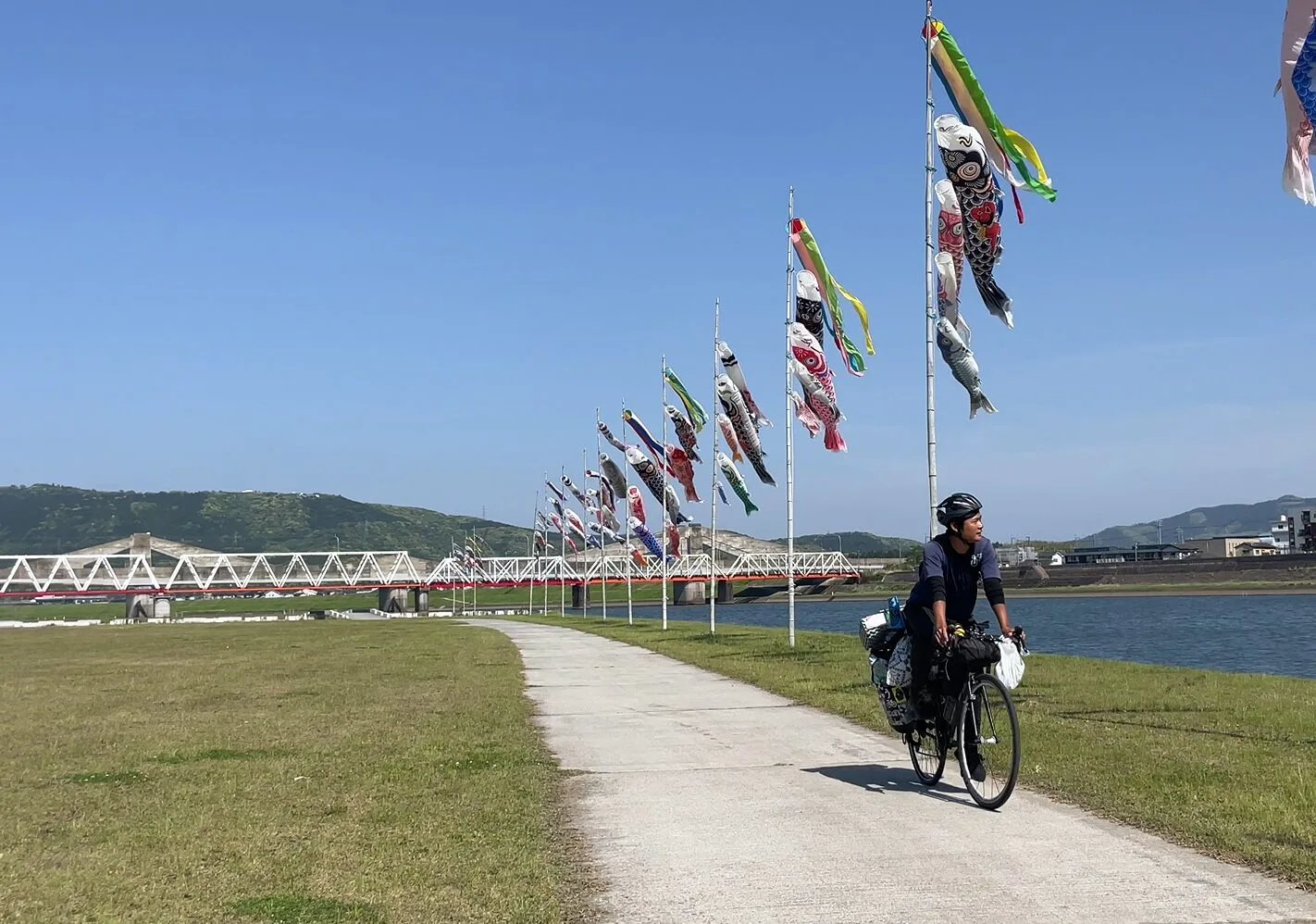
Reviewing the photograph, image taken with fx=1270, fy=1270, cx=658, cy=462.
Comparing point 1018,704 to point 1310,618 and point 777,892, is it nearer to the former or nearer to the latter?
point 777,892

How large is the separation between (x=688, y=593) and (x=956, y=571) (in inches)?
6475

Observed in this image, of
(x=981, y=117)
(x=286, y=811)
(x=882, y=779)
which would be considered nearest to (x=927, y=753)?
(x=882, y=779)

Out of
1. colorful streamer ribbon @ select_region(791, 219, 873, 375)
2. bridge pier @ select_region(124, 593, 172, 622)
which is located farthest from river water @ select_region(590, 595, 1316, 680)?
bridge pier @ select_region(124, 593, 172, 622)

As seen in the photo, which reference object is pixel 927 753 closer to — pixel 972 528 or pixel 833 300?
pixel 972 528

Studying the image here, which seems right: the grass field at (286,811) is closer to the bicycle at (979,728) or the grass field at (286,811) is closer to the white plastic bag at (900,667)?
the white plastic bag at (900,667)

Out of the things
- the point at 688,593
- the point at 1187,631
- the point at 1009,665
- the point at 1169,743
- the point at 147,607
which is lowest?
the point at 147,607

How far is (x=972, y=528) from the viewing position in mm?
10492

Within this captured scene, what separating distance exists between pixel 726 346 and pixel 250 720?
25620 millimetres

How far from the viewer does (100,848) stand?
9219mm

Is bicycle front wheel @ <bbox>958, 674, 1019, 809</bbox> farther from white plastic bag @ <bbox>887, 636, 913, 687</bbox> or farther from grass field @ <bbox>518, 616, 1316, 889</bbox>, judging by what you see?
white plastic bag @ <bbox>887, 636, 913, 687</bbox>

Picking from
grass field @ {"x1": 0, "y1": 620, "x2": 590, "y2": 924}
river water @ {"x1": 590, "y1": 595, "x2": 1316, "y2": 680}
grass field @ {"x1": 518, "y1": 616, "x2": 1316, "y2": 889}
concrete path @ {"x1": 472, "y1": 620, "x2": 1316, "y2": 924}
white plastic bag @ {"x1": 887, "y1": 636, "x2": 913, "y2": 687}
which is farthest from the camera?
river water @ {"x1": 590, "y1": 595, "x2": 1316, "y2": 680}

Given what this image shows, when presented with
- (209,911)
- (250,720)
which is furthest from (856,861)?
(250,720)

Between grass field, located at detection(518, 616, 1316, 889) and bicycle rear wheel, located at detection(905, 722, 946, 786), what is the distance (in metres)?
0.82

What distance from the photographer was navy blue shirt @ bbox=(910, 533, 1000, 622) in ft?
34.6
